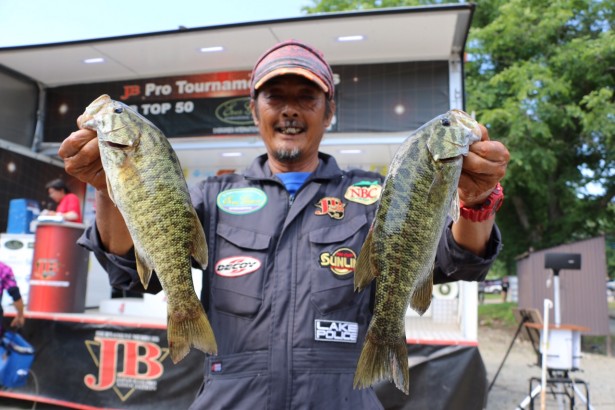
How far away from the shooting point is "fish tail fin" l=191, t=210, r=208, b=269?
194 cm

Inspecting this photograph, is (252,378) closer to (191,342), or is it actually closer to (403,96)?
(191,342)

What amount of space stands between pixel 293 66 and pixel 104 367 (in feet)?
17.1

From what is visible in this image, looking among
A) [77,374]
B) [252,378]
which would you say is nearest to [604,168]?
[77,374]

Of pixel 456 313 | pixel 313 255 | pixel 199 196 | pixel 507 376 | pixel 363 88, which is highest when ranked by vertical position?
pixel 363 88

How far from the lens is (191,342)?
1857 millimetres

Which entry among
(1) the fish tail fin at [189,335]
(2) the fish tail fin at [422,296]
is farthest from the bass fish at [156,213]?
(2) the fish tail fin at [422,296]

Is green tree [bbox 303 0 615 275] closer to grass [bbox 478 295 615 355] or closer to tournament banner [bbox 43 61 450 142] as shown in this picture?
grass [bbox 478 295 615 355]

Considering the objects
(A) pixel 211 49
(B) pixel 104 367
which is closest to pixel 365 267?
(B) pixel 104 367

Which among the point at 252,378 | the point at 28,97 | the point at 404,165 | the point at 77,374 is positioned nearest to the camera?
the point at 404,165

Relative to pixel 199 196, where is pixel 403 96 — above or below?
above

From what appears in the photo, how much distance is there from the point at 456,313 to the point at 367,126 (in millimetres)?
3131

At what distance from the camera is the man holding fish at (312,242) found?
176 cm

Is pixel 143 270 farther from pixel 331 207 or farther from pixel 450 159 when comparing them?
pixel 450 159

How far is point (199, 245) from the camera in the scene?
1.95 metres
